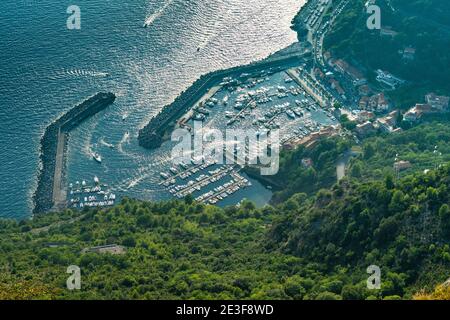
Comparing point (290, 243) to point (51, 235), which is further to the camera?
point (51, 235)

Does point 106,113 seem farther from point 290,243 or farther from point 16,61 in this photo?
point 290,243

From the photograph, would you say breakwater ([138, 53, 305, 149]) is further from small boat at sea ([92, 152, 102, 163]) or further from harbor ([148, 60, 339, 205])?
small boat at sea ([92, 152, 102, 163])

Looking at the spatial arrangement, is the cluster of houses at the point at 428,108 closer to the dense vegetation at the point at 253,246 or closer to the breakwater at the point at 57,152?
the dense vegetation at the point at 253,246

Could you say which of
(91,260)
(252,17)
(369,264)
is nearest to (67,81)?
(252,17)

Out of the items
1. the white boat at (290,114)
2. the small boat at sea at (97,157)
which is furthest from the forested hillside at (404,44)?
the small boat at sea at (97,157)

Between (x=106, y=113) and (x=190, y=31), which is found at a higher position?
(x=190, y=31)
